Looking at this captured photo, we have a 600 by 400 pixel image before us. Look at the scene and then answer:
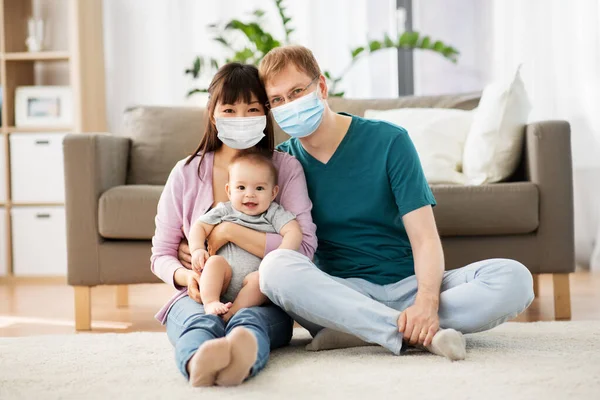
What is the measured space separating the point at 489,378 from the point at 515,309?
0.28 m

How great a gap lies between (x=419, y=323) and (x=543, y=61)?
9.49ft

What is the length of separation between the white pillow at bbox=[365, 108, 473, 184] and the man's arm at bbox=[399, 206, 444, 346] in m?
0.99

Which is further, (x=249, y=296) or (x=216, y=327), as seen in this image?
(x=249, y=296)

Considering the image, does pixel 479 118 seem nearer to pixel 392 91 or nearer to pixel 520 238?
pixel 520 238

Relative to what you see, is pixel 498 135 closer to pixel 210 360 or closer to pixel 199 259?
pixel 199 259

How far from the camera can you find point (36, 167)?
3871 mm

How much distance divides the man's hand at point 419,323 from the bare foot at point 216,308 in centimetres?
37

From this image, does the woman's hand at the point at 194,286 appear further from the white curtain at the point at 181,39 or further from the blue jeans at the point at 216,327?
the white curtain at the point at 181,39

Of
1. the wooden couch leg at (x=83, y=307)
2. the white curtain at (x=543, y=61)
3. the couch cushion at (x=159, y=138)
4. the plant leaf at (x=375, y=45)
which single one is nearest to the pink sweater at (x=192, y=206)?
the wooden couch leg at (x=83, y=307)

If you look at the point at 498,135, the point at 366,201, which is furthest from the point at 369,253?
the point at 498,135

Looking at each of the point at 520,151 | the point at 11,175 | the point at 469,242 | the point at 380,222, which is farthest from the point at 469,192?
the point at 11,175

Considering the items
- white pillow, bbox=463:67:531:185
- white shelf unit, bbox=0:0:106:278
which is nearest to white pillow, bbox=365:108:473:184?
white pillow, bbox=463:67:531:185

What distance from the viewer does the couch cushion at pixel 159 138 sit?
9.57ft

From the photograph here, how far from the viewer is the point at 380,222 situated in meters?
1.78
